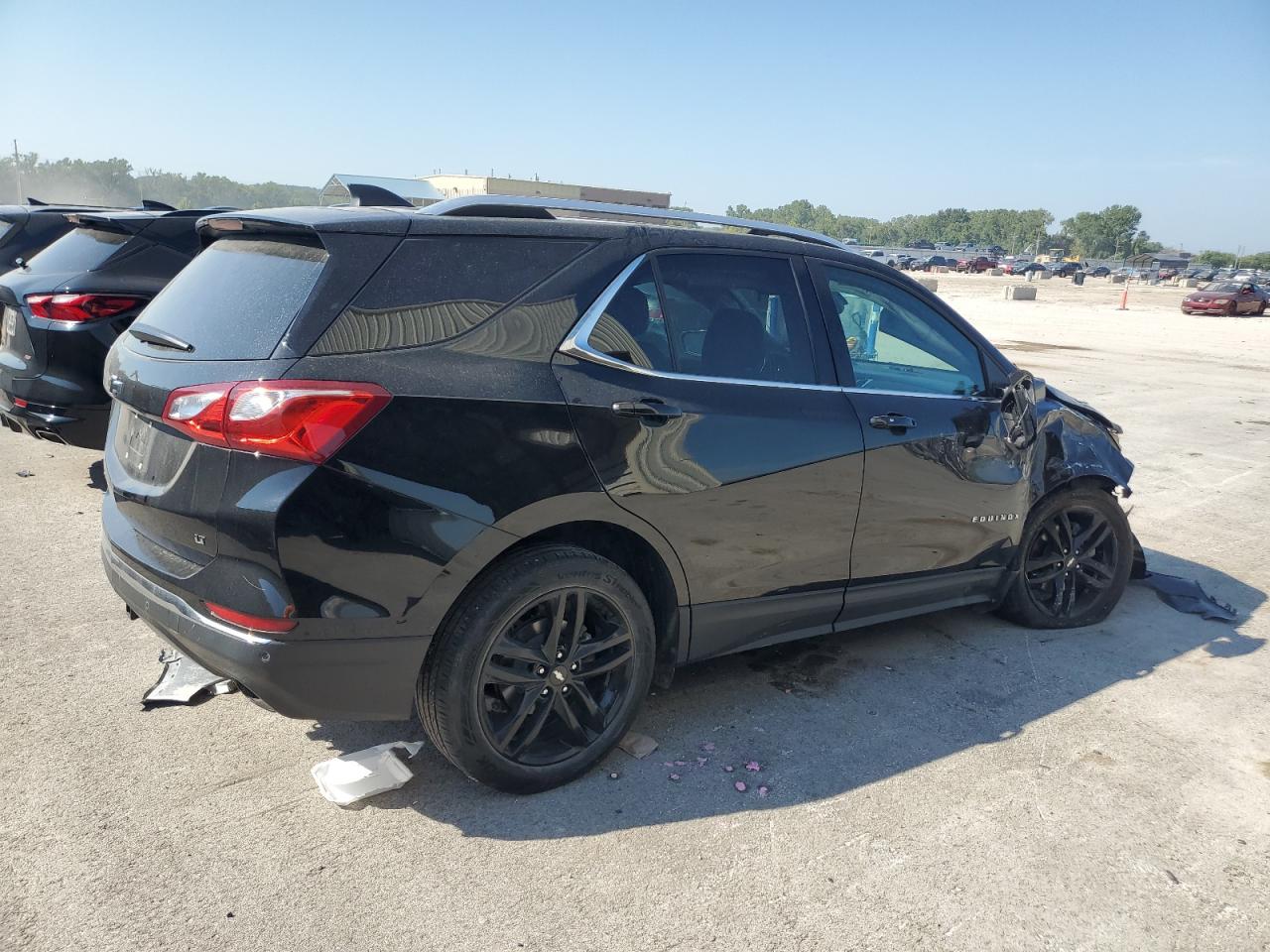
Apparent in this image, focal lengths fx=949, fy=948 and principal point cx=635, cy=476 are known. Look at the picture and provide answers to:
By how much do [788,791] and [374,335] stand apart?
80.7 inches

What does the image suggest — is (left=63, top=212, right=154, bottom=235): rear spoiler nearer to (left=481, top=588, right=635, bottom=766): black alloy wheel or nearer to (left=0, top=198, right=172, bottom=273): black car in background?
(left=0, top=198, right=172, bottom=273): black car in background

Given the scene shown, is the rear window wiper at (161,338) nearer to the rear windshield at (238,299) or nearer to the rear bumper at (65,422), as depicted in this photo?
the rear windshield at (238,299)

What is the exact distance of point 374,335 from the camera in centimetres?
278

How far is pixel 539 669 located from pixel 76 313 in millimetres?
4586

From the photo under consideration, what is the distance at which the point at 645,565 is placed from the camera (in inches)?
135

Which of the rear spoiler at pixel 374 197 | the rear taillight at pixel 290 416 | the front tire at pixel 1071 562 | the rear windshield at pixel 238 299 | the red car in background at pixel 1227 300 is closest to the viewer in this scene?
the rear taillight at pixel 290 416

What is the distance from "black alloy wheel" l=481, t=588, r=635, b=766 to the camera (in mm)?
3078

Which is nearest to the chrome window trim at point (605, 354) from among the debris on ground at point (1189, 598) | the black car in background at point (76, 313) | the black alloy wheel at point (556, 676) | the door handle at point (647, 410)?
the door handle at point (647, 410)

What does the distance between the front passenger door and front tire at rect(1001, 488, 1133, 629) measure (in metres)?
0.30

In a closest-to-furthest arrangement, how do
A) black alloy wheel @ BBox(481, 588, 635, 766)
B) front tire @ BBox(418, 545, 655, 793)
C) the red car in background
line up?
front tire @ BBox(418, 545, 655, 793), black alloy wheel @ BBox(481, 588, 635, 766), the red car in background

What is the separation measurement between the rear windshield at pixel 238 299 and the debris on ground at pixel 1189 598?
16.0ft

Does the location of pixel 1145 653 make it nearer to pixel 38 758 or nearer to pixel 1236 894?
pixel 1236 894

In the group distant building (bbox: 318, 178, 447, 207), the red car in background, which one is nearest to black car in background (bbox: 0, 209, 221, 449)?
distant building (bbox: 318, 178, 447, 207)

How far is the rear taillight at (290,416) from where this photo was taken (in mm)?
2605
